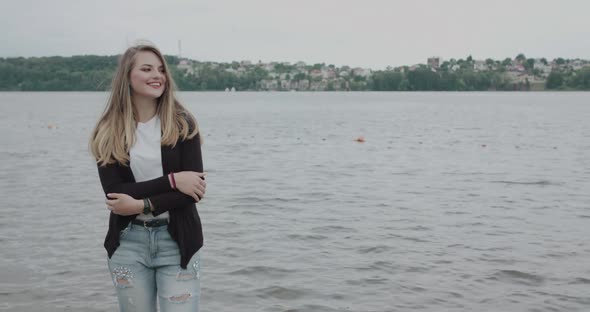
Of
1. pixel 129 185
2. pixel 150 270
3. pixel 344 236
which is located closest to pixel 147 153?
pixel 129 185

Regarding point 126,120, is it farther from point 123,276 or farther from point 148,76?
point 123,276

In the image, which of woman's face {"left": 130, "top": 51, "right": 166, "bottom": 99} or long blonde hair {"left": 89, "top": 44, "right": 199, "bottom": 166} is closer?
long blonde hair {"left": 89, "top": 44, "right": 199, "bottom": 166}

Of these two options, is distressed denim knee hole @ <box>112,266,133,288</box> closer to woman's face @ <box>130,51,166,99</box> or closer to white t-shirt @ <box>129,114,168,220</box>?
white t-shirt @ <box>129,114,168,220</box>

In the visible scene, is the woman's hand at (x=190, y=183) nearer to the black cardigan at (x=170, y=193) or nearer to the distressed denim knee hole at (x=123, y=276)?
the black cardigan at (x=170, y=193)

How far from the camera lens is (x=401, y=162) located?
24.2 metres

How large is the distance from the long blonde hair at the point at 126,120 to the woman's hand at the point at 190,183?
0.60 ft

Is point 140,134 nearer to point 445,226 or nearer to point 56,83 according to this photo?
point 445,226

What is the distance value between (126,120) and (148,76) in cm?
29

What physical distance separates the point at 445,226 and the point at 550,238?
70.9 inches

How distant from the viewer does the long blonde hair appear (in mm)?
3869

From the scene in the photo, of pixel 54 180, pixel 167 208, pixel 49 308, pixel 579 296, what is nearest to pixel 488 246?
pixel 579 296

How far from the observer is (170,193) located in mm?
3842

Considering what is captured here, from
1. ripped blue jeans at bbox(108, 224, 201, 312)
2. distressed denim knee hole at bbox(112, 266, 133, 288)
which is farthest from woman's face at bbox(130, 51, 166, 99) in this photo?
distressed denim knee hole at bbox(112, 266, 133, 288)

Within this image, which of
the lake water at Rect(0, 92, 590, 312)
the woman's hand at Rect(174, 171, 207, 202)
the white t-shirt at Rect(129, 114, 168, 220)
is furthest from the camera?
the lake water at Rect(0, 92, 590, 312)
